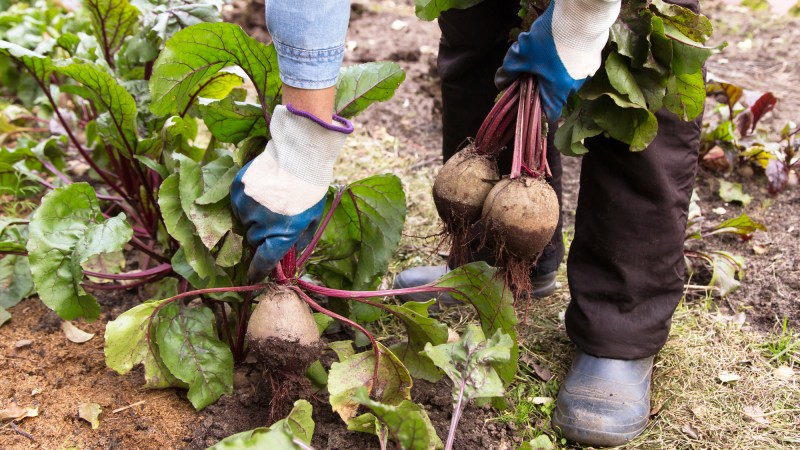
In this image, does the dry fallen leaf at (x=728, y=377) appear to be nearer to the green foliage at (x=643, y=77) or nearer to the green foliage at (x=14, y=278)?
the green foliage at (x=643, y=77)

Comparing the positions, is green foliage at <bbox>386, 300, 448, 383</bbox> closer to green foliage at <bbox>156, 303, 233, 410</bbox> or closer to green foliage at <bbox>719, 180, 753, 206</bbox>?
green foliage at <bbox>156, 303, 233, 410</bbox>

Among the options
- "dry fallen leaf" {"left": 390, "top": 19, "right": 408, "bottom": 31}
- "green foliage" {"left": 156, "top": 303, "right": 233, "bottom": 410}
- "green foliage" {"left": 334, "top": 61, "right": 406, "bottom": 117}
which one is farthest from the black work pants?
"dry fallen leaf" {"left": 390, "top": 19, "right": 408, "bottom": 31}

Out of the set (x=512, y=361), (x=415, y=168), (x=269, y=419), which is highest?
(x=512, y=361)

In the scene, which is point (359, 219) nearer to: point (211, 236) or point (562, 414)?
point (211, 236)

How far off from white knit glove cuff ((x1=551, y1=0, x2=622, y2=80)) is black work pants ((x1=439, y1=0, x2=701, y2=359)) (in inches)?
11.7

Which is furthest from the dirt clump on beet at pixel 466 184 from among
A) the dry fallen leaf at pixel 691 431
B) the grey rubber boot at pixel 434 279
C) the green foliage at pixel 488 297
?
the dry fallen leaf at pixel 691 431

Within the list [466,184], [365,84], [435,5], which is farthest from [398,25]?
[466,184]

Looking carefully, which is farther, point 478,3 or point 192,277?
point 478,3

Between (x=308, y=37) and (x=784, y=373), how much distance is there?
5.61ft

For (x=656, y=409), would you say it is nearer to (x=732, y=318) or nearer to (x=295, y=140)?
(x=732, y=318)

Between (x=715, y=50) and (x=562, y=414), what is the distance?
39.8 inches

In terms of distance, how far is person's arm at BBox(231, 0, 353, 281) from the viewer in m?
1.53

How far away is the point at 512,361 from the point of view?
1848 mm

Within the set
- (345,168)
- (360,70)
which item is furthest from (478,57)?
(345,168)
